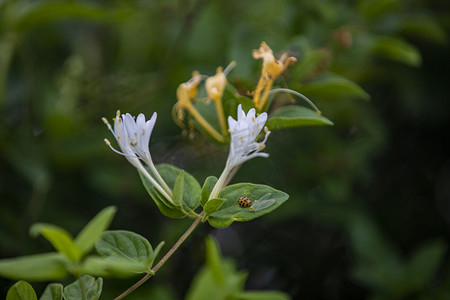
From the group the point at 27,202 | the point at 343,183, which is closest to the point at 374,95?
the point at 343,183

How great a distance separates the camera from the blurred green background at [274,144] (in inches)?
50.8

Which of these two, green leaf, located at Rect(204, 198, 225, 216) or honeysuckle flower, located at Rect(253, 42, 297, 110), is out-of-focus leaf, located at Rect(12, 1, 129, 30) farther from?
green leaf, located at Rect(204, 198, 225, 216)

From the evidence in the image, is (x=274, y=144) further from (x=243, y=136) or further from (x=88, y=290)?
(x=88, y=290)

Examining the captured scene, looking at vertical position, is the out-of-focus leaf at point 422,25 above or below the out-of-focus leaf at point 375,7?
below

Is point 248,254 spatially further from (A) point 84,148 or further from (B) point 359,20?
(B) point 359,20

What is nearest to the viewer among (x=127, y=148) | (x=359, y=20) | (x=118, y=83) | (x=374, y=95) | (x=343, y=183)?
(x=127, y=148)

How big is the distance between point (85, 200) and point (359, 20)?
97 centimetres

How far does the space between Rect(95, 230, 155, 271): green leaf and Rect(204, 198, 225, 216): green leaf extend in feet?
0.28

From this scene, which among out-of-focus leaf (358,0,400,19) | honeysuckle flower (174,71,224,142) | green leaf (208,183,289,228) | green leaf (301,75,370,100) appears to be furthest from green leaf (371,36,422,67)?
green leaf (208,183,289,228)

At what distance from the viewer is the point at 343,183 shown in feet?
4.87

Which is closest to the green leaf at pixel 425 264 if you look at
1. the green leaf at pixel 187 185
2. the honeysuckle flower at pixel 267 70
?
the honeysuckle flower at pixel 267 70

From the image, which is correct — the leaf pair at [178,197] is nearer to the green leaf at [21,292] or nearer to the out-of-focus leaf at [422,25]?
the green leaf at [21,292]

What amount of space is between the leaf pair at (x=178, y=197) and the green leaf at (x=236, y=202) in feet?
0.13

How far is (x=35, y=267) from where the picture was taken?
462mm
